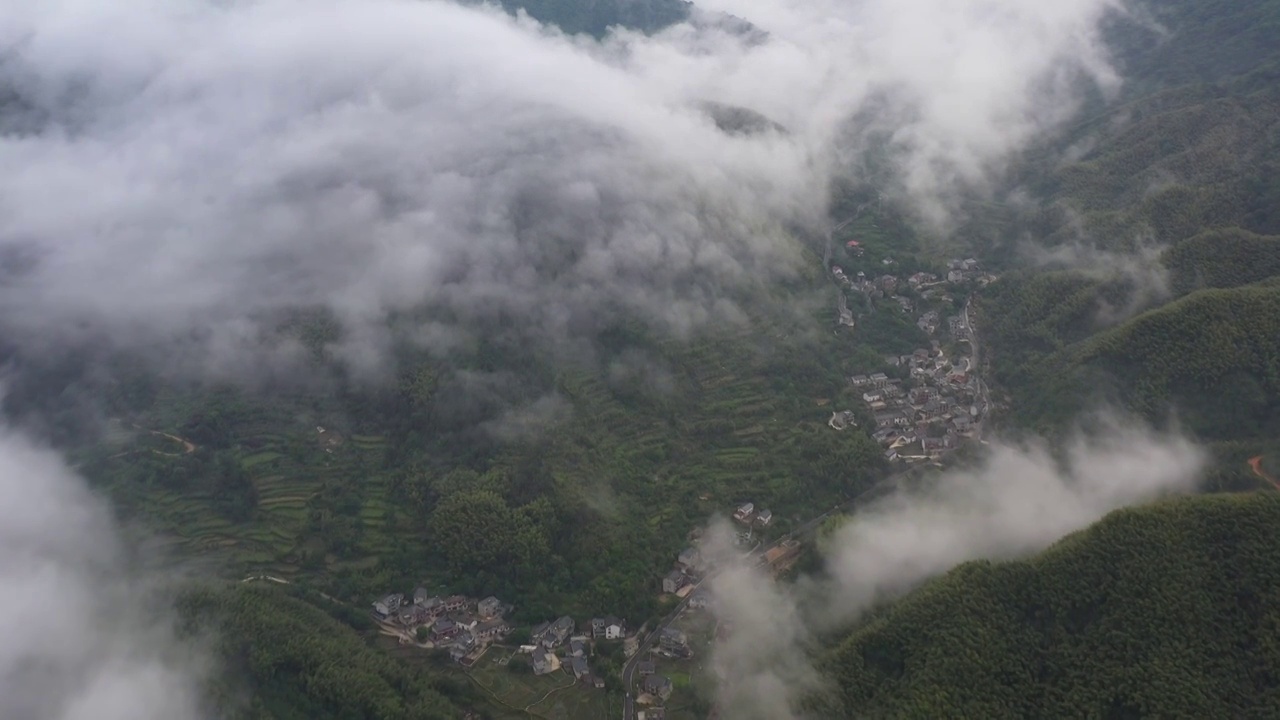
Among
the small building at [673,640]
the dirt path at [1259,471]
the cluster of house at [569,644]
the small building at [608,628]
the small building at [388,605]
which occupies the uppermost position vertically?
the dirt path at [1259,471]

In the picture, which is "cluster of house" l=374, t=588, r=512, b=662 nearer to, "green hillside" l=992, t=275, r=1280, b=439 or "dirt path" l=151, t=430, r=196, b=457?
"dirt path" l=151, t=430, r=196, b=457

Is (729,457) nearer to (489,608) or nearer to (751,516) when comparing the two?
(751,516)

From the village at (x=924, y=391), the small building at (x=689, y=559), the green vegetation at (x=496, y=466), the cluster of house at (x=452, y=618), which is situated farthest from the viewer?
the village at (x=924, y=391)

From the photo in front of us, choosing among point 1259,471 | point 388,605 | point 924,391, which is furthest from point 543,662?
point 1259,471

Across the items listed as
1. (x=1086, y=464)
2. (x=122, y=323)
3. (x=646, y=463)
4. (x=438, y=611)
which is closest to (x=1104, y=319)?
(x=1086, y=464)

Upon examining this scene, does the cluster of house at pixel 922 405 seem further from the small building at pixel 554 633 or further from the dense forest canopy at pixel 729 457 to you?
the small building at pixel 554 633

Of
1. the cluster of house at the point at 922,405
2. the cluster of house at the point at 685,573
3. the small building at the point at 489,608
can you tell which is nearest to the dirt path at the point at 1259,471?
the cluster of house at the point at 922,405
